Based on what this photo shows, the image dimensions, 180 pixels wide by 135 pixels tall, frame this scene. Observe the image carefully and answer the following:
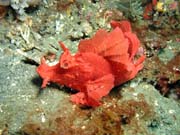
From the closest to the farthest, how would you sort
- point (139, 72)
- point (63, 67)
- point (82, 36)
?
point (63, 67) < point (139, 72) < point (82, 36)

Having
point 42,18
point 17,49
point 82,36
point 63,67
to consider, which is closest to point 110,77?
point 63,67

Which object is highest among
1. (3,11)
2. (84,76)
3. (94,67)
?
(94,67)

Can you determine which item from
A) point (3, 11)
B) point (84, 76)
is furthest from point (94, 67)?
point (3, 11)

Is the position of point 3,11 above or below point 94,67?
below

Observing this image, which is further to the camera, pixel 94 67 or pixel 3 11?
pixel 3 11

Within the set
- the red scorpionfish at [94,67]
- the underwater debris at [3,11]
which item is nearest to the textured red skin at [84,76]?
the red scorpionfish at [94,67]

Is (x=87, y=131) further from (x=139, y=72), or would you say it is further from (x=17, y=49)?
(x=17, y=49)

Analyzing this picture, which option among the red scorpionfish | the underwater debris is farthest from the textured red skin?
the underwater debris

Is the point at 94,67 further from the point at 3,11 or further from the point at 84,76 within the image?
the point at 3,11

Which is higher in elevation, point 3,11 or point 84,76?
point 84,76
